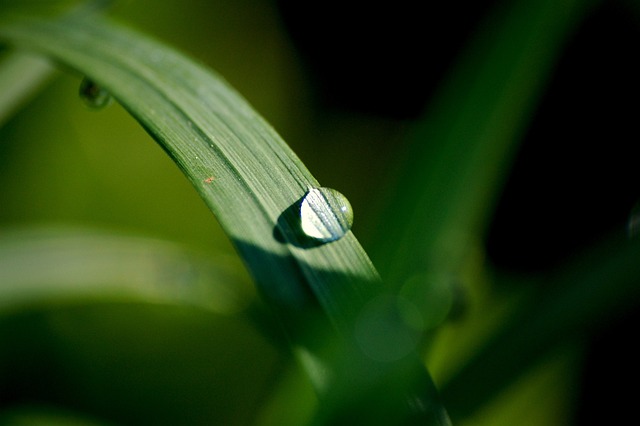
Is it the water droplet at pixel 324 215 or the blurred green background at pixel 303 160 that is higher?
the blurred green background at pixel 303 160

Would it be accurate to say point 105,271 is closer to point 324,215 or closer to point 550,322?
point 324,215

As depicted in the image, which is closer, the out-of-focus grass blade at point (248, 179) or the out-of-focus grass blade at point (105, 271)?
the out-of-focus grass blade at point (248, 179)

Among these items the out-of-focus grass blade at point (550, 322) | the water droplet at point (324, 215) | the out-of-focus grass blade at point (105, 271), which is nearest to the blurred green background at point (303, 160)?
the out-of-focus grass blade at point (105, 271)

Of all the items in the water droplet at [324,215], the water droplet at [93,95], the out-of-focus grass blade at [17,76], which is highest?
the out-of-focus grass blade at [17,76]

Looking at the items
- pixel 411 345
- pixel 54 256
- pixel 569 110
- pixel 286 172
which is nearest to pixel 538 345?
pixel 411 345

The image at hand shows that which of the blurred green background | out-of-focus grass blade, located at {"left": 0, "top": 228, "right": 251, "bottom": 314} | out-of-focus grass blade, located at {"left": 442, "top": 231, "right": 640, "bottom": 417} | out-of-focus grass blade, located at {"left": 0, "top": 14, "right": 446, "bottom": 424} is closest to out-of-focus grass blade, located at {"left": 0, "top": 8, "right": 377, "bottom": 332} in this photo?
out-of-focus grass blade, located at {"left": 0, "top": 14, "right": 446, "bottom": 424}

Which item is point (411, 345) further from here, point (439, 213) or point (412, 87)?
point (412, 87)

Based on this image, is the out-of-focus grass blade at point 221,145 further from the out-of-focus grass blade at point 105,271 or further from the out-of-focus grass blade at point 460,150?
the out-of-focus grass blade at point 105,271
